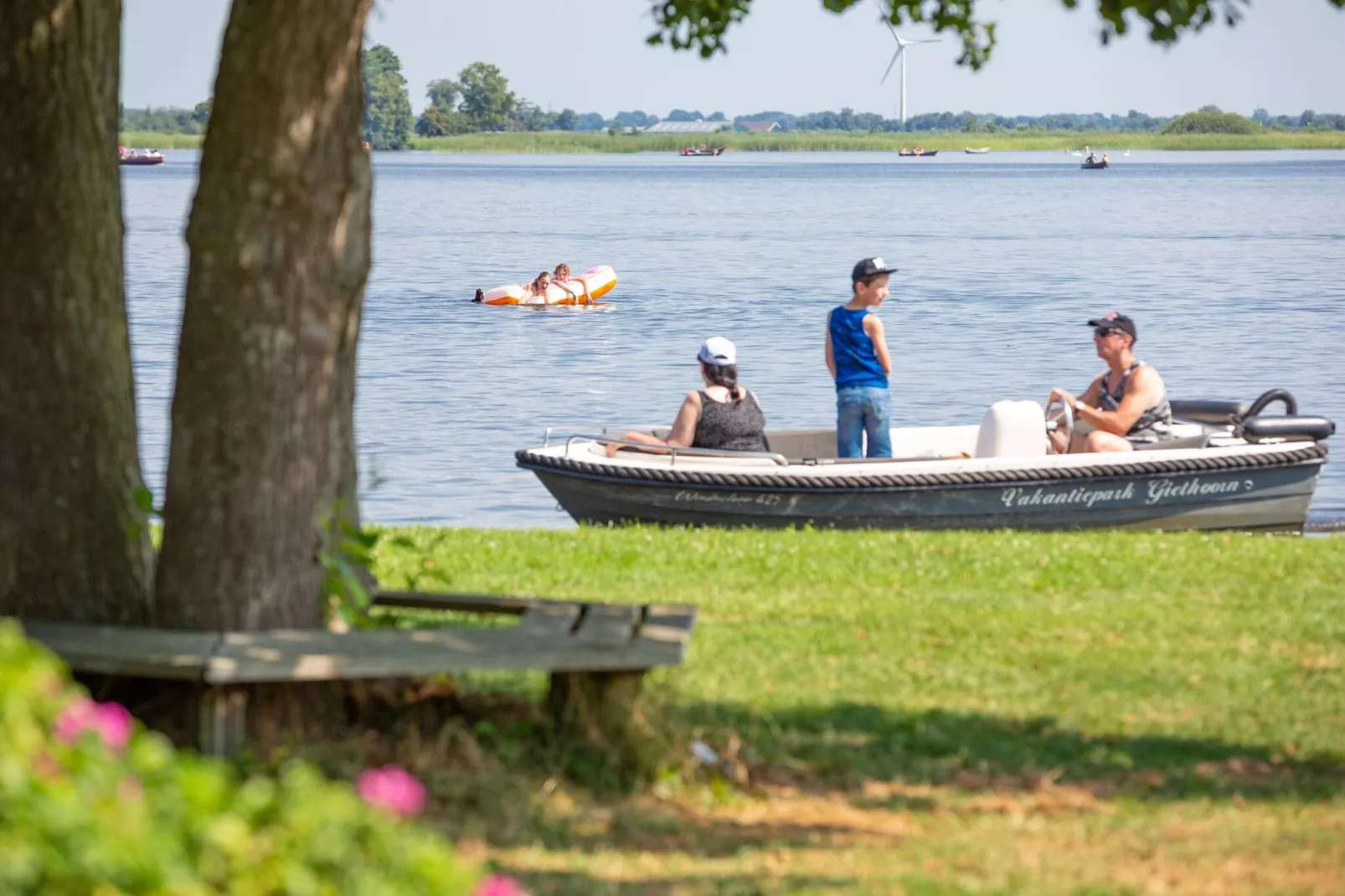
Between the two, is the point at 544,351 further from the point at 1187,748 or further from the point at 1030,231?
the point at 1030,231

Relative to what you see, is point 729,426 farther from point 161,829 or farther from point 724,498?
point 161,829

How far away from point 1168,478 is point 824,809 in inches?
314

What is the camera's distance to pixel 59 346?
5609 millimetres

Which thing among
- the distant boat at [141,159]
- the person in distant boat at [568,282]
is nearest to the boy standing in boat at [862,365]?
the person in distant boat at [568,282]

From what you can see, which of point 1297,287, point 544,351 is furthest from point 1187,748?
point 1297,287

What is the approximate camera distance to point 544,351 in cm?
3123

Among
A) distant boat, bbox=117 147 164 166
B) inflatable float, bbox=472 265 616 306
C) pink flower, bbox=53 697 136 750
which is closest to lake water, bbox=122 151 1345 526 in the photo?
inflatable float, bbox=472 265 616 306

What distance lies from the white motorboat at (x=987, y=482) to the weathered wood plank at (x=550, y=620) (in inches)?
229

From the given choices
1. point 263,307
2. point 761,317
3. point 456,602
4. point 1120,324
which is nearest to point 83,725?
point 263,307

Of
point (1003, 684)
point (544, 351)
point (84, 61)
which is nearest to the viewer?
point (84, 61)

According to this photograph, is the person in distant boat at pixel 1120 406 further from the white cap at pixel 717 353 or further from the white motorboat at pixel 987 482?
the white cap at pixel 717 353

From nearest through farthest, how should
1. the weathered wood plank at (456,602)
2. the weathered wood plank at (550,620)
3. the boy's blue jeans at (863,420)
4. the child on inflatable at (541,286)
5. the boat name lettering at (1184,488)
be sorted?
the weathered wood plank at (550,620) < the weathered wood plank at (456,602) < the boy's blue jeans at (863,420) < the boat name lettering at (1184,488) < the child on inflatable at (541,286)

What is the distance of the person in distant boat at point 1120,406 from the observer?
12477 mm

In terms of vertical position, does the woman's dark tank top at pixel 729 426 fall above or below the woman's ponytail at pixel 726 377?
below
